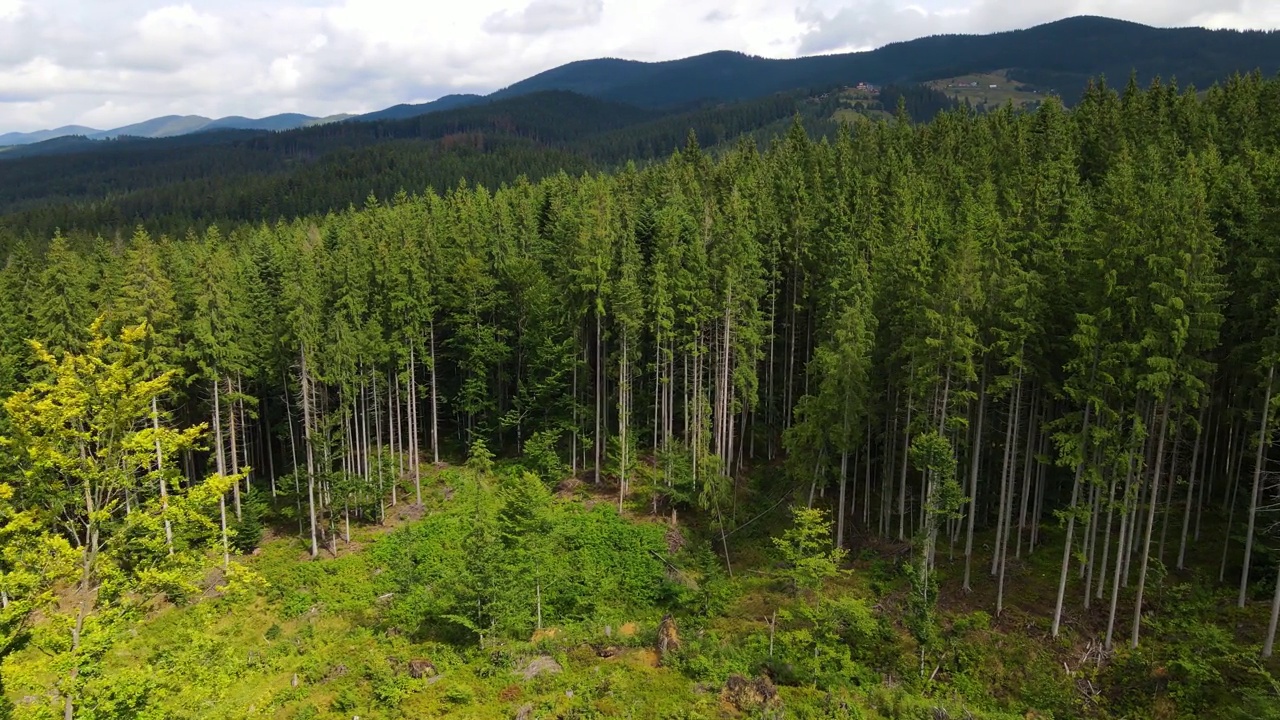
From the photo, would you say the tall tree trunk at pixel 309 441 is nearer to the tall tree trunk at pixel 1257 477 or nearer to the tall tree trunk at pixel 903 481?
the tall tree trunk at pixel 903 481

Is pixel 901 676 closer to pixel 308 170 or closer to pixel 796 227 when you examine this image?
pixel 796 227

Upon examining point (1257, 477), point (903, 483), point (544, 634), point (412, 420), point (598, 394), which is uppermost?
point (1257, 477)

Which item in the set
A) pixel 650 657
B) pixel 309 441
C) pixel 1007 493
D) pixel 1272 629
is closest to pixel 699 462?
pixel 650 657

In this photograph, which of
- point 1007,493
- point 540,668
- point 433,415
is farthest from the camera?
point 433,415

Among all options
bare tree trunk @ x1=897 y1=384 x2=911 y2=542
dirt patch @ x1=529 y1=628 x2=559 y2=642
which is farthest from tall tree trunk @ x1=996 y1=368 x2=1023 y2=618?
dirt patch @ x1=529 y1=628 x2=559 y2=642

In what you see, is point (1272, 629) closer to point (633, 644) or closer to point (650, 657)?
point (650, 657)

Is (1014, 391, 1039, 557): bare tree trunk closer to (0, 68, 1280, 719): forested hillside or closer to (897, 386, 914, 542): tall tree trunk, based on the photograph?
(0, 68, 1280, 719): forested hillside

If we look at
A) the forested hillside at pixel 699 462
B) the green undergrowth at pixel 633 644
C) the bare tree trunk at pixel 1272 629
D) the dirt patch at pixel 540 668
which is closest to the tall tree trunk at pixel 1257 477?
the forested hillside at pixel 699 462
